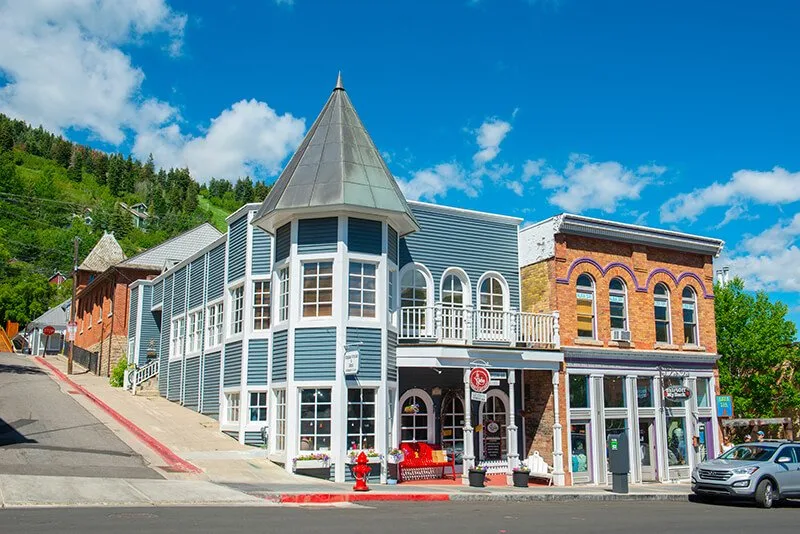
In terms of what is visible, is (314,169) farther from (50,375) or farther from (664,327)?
(50,375)

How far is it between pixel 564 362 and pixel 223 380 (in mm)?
10694

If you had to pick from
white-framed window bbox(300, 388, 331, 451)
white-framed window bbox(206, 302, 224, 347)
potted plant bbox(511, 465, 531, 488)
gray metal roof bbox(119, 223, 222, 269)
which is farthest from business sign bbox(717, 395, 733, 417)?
gray metal roof bbox(119, 223, 222, 269)

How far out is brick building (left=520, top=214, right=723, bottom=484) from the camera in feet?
75.7

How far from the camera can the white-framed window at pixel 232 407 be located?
23.3 meters

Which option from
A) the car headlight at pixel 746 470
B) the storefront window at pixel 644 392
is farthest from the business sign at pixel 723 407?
the car headlight at pixel 746 470

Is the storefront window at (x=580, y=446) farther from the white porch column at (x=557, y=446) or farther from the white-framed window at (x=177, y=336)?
the white-framed window at (x=177, y=336)

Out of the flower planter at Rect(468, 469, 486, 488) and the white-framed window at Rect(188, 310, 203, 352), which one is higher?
the white-framed window at Rect(188, 310, 203, 352)

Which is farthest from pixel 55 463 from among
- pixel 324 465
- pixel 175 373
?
pixel 175 373

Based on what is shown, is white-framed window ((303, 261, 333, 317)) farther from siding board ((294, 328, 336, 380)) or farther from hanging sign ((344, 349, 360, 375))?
hanging sign ((344, 349, 360, 375))

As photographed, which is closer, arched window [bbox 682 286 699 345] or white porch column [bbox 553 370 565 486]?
white porch column [bbox 553 370 565 486]

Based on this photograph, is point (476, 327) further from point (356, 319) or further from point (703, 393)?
point (703, 393)

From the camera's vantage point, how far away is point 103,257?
5388 cm

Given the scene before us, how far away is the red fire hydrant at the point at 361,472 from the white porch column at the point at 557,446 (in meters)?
7.26

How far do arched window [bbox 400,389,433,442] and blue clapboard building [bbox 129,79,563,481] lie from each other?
0.03 meters
